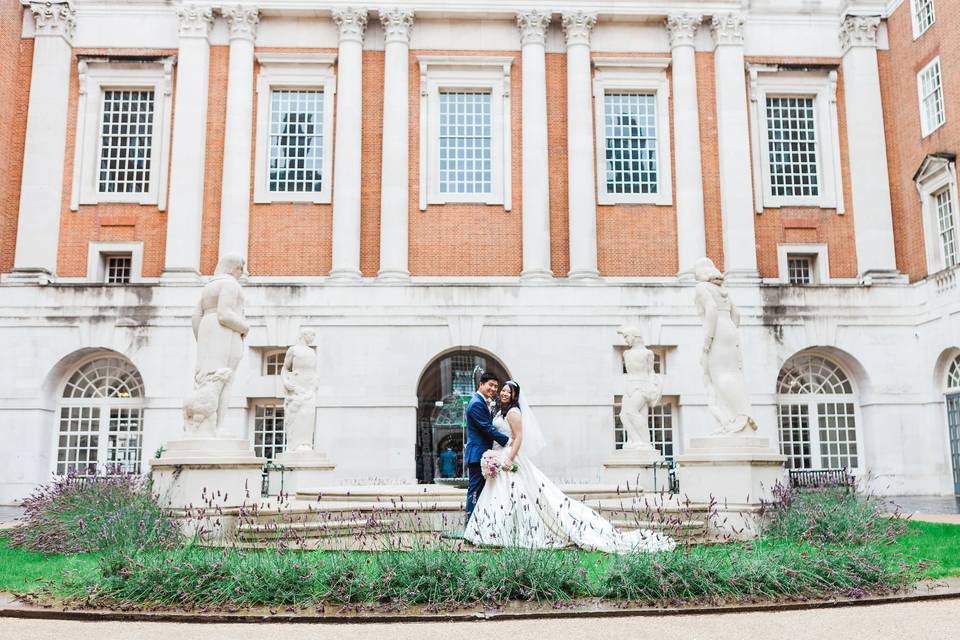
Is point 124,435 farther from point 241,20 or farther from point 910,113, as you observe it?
point 910,113

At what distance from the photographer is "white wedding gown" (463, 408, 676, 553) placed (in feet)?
31.3

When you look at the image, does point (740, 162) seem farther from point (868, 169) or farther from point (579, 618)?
point (579, 618)

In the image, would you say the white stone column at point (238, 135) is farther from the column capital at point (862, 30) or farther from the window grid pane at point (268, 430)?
the column capital at point (862, 30)

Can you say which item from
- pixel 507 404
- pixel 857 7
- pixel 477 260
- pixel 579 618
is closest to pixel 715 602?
pixel 579 618

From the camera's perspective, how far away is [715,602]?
7410 mm

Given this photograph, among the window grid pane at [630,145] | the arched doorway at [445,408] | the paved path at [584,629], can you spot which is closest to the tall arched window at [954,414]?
the window grid pane at [630,145]

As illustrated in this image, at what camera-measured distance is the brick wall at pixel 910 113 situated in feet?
79.6

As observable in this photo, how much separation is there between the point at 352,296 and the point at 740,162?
12.8 metres

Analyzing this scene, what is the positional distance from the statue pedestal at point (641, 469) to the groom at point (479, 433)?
7.78 m

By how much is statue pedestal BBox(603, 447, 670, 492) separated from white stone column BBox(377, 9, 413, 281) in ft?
33.1

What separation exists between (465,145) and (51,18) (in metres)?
13.7

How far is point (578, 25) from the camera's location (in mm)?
27266

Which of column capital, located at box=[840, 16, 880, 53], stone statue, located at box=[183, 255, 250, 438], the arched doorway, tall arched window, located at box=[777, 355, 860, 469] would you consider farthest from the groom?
column capital, located at box=[840, 16, 880, 53]

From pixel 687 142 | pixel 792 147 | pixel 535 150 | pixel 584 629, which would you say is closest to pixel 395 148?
pixel 535 150
